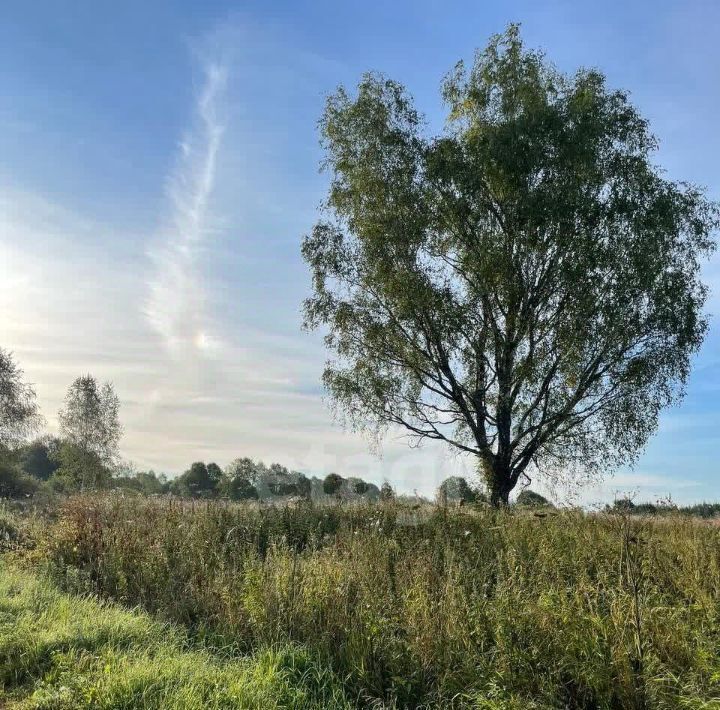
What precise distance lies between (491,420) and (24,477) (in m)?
27.6

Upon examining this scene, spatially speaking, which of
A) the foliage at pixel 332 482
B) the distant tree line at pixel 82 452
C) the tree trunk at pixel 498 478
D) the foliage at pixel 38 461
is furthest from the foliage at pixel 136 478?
the tree trunk at pixel 498 478

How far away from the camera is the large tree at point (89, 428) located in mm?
37356

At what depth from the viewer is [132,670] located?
5.22 metres

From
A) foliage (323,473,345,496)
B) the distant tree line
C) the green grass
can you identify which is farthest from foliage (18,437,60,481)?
the green grass

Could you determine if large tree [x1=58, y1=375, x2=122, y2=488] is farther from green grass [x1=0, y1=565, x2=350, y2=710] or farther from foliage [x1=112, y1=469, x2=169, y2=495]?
green grass [x1=0, y1=565, x2=350, y2=710]

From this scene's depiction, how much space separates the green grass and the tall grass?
1.31ft

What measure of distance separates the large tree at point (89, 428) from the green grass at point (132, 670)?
32826 millimetres

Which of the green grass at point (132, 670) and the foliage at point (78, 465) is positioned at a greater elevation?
the foliage at point (78, 465)

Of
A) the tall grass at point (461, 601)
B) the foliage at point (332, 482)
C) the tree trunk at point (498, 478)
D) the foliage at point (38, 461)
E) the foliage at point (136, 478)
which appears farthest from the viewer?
the foliage at point (38, 461)

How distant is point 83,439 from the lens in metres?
38.0

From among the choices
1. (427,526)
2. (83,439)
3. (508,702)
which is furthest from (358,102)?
(83,439)

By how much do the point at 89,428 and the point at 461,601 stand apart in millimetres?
36433

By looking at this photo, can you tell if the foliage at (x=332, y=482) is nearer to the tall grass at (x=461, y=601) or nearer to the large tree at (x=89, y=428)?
the tall grass at (x=461, y=601)

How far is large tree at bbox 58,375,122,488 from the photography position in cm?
3736
